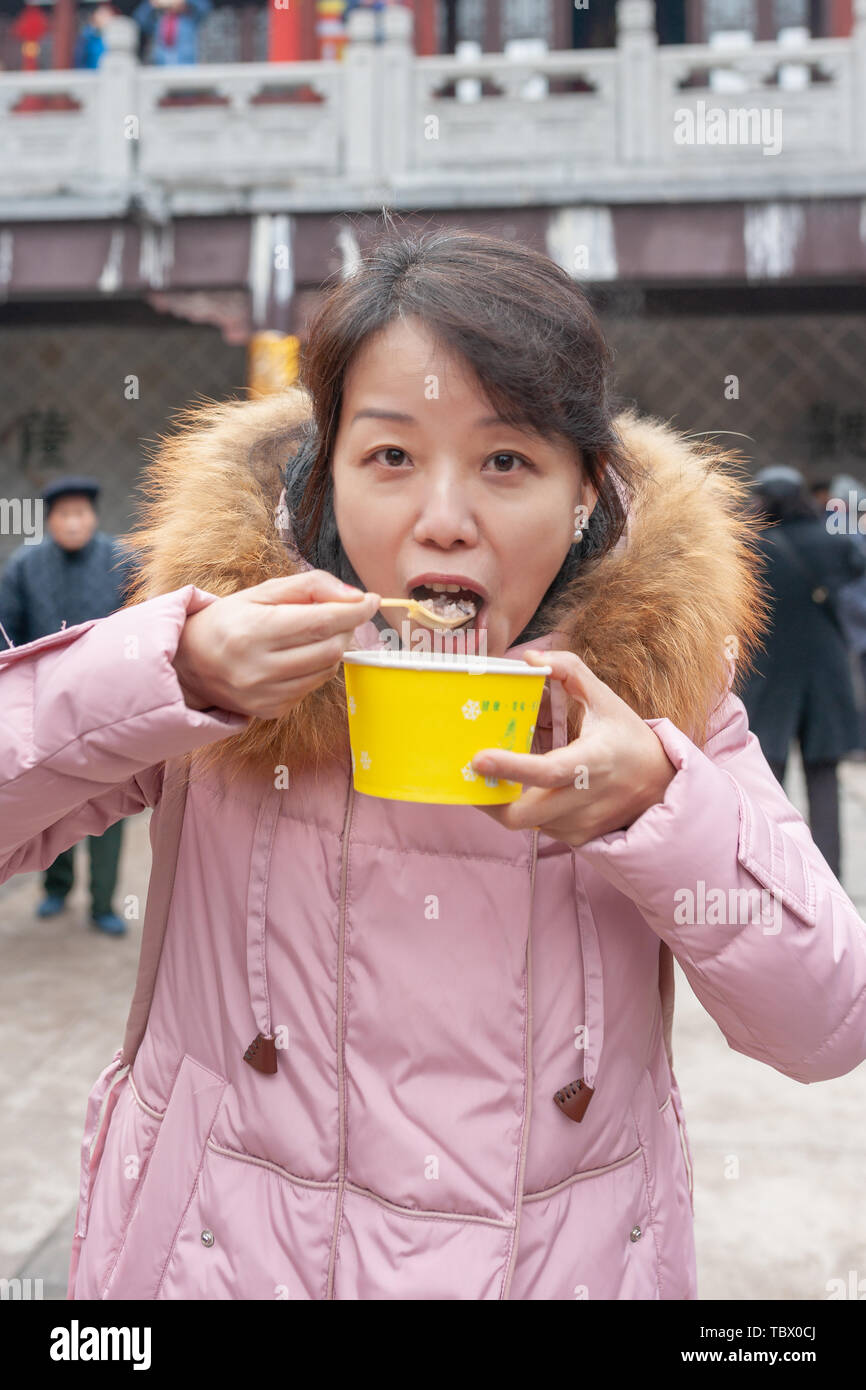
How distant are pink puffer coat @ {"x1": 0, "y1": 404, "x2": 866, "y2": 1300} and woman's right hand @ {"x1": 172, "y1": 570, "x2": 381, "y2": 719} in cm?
3

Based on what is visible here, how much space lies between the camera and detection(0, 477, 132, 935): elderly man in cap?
15.1ft

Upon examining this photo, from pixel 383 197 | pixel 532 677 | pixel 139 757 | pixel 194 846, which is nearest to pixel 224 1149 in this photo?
pixel 194 846

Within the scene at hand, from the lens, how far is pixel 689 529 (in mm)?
1238

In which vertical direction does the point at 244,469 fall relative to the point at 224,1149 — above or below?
above

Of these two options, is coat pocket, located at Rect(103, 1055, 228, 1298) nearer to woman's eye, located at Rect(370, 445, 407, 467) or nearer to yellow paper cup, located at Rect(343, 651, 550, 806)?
yellow paper cup, located at Rect(343, 651, 550, 806)

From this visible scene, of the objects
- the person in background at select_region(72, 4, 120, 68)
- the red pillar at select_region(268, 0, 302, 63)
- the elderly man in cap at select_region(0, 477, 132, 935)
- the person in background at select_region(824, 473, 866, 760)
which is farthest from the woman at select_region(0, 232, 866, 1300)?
the person in background at select_region(72, 4, 120, 68)

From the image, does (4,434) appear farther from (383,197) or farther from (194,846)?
(194,846)

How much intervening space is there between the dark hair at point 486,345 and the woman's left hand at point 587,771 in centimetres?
23

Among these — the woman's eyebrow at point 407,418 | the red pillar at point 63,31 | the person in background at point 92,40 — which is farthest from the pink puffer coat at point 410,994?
the red pillar at point 63,31

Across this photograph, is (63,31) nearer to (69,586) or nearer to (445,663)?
(69,586)

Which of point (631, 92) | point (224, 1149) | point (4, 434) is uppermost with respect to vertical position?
point (631, 92)

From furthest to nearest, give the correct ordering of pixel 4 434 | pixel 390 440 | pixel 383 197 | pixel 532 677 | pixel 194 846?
pixel 4 434 → pixel 383 197 → pixel 194 846 → pixel 390 440 → pixel 532 677

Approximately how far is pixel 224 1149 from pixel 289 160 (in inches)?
293

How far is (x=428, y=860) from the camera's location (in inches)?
44.6
